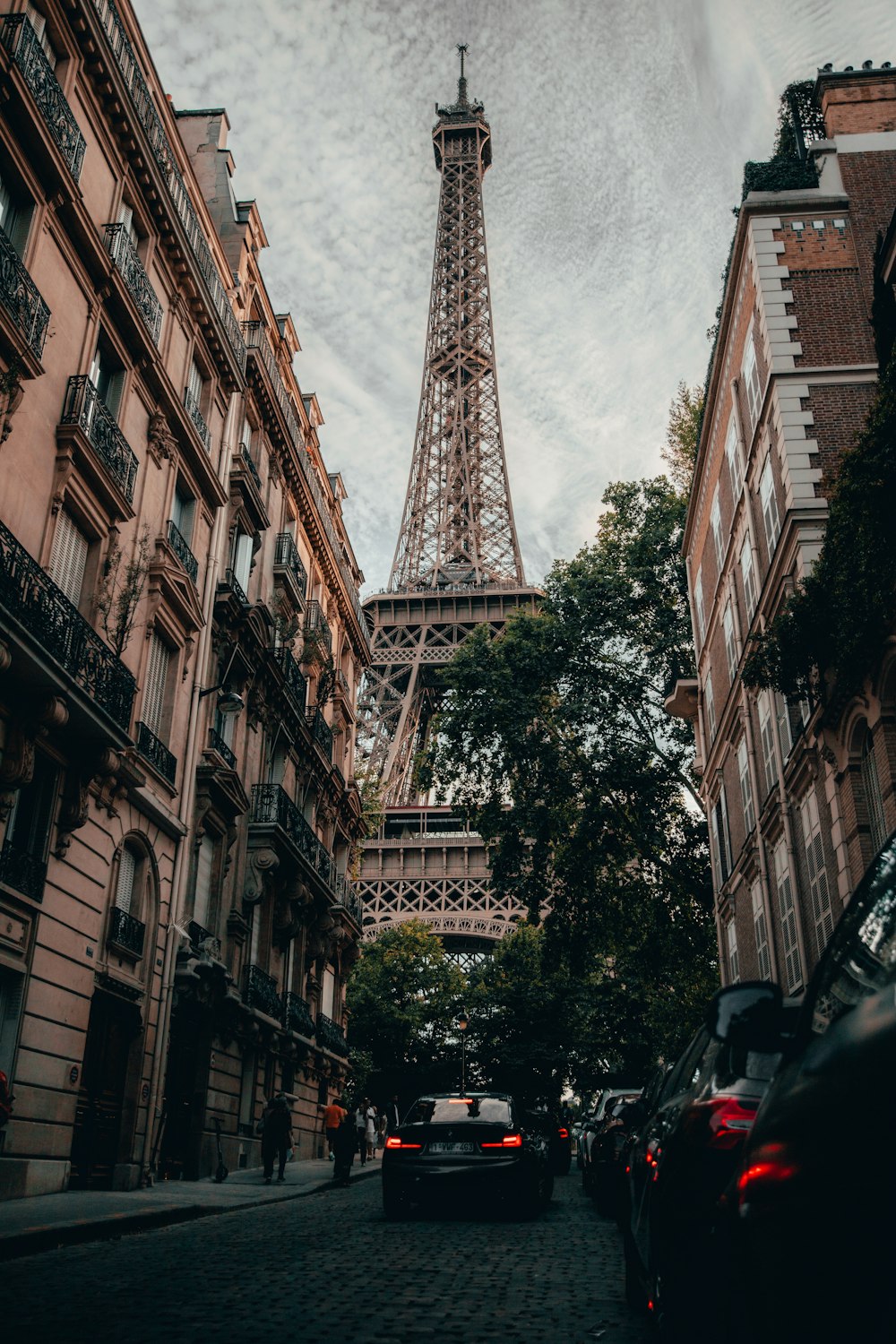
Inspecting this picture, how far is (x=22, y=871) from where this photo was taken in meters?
13.6

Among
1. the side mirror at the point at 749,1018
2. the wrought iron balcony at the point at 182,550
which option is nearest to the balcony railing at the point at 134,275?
the wrought iron balcony at the point at 182,550

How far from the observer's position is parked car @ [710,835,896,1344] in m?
1.92

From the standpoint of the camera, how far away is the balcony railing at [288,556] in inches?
1072

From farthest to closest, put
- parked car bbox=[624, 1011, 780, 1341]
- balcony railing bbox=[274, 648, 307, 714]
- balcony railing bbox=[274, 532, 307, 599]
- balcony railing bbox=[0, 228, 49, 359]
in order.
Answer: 1. balcony railing bbox=[274, 532, 307, 599]
2. balcony railing bbox=[274, 648, 307, 714]
3. balcony railing bbox=[0, 228, 49, 359]
4. parked car bbox=[624, 1011, 780, 1341]

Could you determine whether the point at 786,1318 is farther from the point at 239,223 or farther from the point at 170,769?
the point at 239,223

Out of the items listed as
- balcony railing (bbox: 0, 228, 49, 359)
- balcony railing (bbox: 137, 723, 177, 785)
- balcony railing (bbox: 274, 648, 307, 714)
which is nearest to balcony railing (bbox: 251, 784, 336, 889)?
balcony railing (bbox: 274, 648, 307, 714)

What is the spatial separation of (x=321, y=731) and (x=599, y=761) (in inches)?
287

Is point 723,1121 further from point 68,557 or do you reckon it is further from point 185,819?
point 185,819

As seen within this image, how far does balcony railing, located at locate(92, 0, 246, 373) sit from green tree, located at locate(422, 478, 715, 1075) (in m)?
10.3

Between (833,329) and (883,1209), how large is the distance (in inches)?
711

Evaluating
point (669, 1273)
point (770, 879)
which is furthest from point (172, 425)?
Answer: point (669, 1273)

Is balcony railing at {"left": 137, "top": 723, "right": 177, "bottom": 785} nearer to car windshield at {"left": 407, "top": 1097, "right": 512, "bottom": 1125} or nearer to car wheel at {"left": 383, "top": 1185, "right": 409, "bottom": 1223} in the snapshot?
car windshield at {"left": 407, "top": 1097, "right": 512, "bottom": 1125}

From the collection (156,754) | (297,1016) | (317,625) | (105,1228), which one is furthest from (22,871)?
(317,625)

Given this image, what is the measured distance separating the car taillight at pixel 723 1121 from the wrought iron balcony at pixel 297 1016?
23.1 meters
